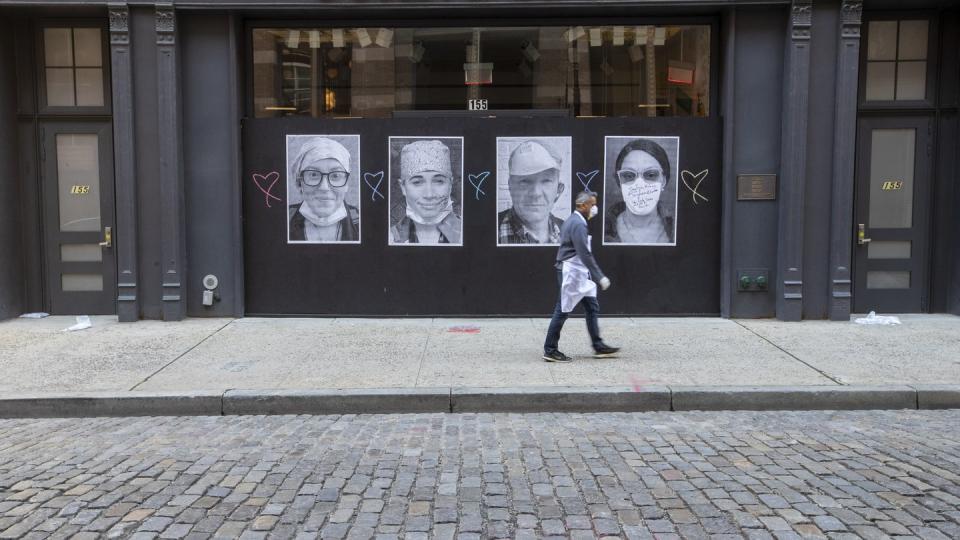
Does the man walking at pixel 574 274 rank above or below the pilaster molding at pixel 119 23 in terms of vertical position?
below

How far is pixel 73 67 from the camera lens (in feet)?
35.6

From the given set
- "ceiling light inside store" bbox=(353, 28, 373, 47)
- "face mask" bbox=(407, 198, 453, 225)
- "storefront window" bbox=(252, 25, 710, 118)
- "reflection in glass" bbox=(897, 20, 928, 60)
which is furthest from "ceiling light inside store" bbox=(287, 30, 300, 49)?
"reflection in glass" bbox=(897, 20, 928, 60)

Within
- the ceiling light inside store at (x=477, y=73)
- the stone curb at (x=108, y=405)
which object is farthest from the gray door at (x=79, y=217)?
the ceiling light inside store at (x=477, y=73)

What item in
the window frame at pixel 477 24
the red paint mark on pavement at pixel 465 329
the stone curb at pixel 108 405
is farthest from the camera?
the window frame at pixel 477 24

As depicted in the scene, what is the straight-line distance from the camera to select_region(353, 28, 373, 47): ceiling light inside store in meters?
10.8

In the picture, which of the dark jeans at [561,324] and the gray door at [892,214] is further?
the gray door at [892,214]

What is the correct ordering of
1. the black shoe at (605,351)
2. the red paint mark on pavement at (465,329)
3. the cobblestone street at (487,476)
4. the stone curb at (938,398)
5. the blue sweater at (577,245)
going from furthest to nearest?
1. the red paint mark on pavement at (465,329)
2. the black shoe at (605,351)
3. the blue sweater at (577,245)
4. the stone curb at (938,398)
5. the cobblestone street at (487,476)

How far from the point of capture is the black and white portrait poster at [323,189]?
10.8 meters

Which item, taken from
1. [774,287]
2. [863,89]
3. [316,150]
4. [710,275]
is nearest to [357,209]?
[316,150]

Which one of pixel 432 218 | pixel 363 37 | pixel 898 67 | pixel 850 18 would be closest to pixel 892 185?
pixel 898 67

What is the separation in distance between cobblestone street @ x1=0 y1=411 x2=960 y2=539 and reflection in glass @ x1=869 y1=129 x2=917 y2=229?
4.81 m

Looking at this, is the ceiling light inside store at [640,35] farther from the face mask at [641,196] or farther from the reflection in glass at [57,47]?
the reflection in glass at [57,47]

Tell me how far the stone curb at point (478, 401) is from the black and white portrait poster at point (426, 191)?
162 inches

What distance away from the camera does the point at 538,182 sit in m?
10.8
